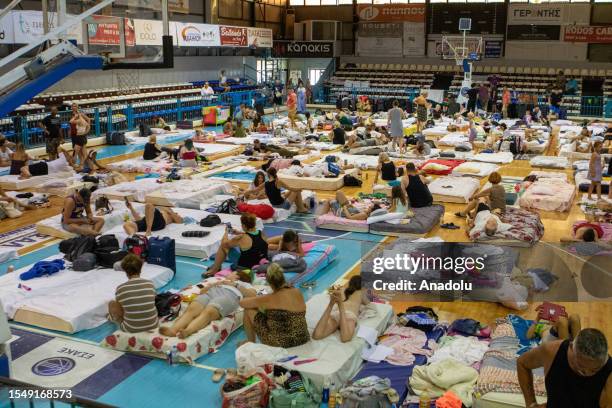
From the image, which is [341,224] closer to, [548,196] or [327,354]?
[548,196]

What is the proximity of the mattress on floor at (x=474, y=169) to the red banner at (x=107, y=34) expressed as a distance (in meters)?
9.24

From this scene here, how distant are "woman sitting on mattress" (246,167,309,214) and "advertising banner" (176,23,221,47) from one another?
17.7 m

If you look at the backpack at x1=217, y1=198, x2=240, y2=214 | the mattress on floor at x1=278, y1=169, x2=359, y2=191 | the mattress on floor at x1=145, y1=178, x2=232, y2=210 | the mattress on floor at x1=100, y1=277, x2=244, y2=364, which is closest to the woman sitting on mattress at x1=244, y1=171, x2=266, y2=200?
the backpack at x1=217, y1=198, x2=240, y2=214

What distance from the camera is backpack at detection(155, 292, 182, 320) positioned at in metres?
7.84

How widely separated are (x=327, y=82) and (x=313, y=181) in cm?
2537

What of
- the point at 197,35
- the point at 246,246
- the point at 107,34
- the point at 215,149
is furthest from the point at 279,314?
the point at 197,35

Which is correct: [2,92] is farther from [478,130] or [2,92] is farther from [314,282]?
[478,130]

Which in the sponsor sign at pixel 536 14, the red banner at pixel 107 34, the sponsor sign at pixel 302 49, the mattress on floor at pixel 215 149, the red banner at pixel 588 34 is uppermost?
Answer: the sponsor sign at pixel 536 14

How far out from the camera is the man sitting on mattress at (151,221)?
11027mm

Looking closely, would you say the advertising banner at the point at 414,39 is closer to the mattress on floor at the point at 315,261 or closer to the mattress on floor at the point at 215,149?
the mattress on floor at the point at 215,149

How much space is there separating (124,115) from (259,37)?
1388 cm

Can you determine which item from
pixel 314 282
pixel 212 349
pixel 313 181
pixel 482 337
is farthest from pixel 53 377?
pixel 313 181

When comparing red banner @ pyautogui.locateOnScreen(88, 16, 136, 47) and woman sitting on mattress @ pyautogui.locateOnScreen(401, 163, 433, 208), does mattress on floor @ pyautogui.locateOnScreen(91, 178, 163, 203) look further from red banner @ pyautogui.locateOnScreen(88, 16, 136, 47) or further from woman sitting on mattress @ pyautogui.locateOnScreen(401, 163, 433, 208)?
woman sitting on mattress @ pyautogui.locateOnScreen(401, 163, 433, 208)

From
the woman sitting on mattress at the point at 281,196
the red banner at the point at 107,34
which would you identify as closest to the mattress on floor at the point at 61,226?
the woman sitting on mattress at the point at 281,196
